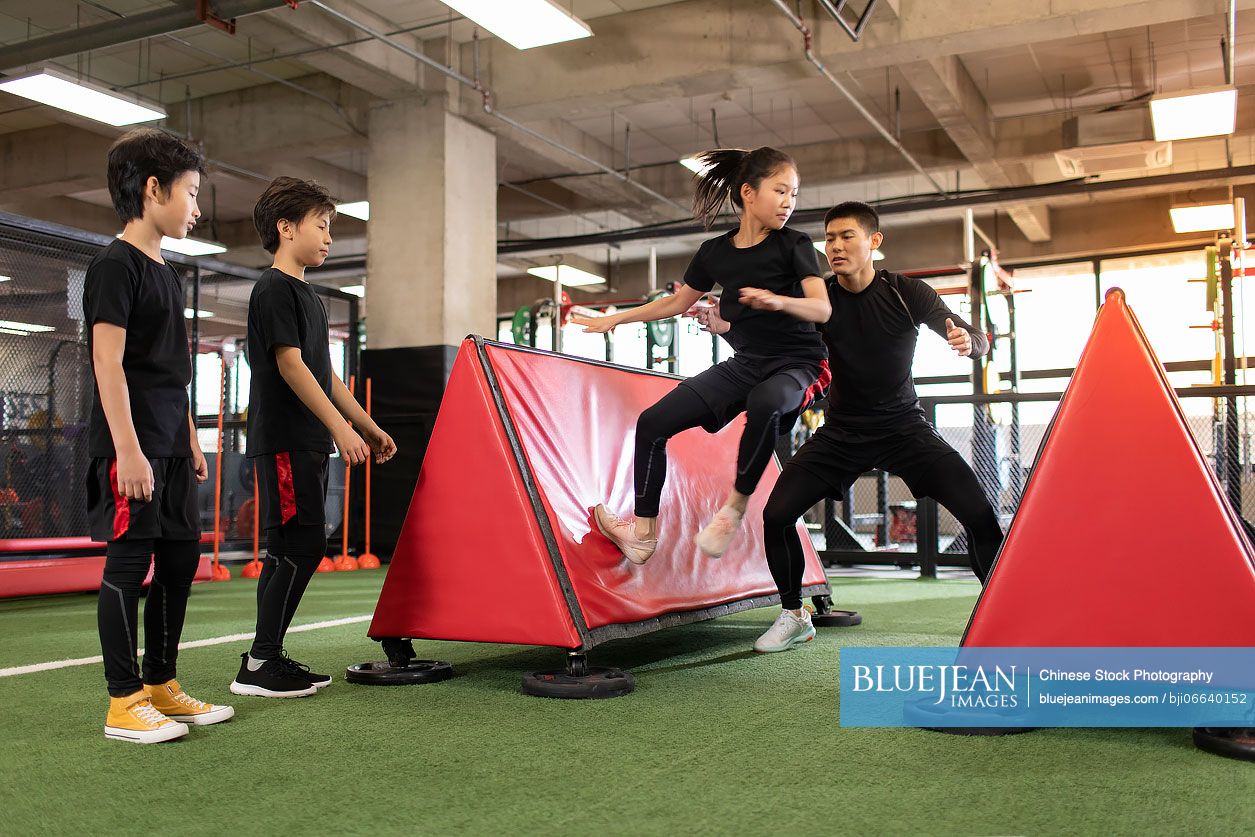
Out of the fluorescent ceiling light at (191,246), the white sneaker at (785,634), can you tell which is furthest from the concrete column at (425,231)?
the white sneaker at (785,634)

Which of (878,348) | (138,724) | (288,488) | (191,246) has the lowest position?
(138,724)

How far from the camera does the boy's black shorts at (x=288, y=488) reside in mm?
2713

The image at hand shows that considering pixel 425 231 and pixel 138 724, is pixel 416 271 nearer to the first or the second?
pixel 425 231

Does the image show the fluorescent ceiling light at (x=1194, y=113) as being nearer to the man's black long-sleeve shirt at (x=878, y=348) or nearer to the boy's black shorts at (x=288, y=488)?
the man's black long-sleeve shirt at (x=878, y=348)

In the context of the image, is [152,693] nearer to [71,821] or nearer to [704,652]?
[71,821]

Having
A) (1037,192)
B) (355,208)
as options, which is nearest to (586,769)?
(1037,192)

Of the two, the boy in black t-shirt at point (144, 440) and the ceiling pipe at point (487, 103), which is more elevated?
the ceiling pipe at point (487, 103)

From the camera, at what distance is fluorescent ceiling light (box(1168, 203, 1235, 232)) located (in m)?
11.3

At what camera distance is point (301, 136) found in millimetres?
9875

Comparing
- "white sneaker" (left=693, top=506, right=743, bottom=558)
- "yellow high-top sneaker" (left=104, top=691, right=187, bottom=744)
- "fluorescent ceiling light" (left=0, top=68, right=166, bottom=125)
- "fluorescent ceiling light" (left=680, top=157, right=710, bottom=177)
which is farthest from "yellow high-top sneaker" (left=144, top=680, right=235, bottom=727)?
"fluorescent ceiling light" (left=0, top=68, right=166, bottom=125)

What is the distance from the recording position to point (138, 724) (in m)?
2.20

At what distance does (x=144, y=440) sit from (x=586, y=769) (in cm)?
117

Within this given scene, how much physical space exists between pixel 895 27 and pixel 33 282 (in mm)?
6039

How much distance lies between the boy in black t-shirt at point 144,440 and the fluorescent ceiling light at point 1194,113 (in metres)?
8.19
